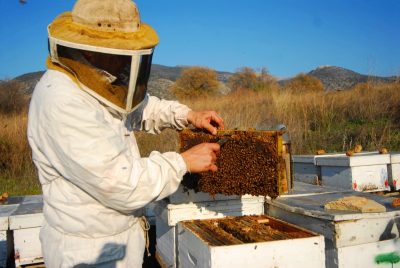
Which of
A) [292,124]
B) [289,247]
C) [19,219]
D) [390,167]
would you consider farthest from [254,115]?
[289,247]

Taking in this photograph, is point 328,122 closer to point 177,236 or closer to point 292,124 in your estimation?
point 292,124

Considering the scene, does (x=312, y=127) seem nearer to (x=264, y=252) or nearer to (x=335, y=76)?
(x=264, y=252)

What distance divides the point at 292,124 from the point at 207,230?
675 cm

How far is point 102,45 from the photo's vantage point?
65.7 inches

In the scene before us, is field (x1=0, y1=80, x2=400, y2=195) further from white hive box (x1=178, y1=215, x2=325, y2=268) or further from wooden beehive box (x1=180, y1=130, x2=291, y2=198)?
white hive box (x1=178, y1=215, x2=325, y2=268)

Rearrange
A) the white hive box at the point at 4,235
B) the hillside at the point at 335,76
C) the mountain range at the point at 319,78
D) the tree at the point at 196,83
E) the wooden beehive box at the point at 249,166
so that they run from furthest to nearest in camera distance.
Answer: the hillside at the point at 335,76 < the mountain range at the point at 319,78 < the tree at the point at 196,83 < the white hive box at the point at 4,235 < the wooden beehive box at the point at 249,166

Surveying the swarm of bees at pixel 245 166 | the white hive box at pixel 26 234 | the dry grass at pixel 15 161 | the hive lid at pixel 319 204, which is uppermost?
the swarm of bees at pixel 245 166

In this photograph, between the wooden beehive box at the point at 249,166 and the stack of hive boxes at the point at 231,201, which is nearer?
the stack of hive boxes at the point at 231,201

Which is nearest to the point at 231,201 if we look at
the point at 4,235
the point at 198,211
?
the point at 198,211

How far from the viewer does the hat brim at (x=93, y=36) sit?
65.7 inches

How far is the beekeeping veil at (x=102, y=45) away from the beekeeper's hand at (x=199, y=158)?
17.2 inches

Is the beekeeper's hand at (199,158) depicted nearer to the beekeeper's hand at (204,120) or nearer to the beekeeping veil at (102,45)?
the beekeeping veil at (102,45)

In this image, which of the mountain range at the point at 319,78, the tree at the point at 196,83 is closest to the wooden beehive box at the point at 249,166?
the tree at the point at 196,83

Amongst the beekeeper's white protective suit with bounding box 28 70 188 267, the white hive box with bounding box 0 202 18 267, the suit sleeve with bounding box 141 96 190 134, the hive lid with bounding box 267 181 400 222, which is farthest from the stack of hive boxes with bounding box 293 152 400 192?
the white hive box with bounding box 0 202 18 267
